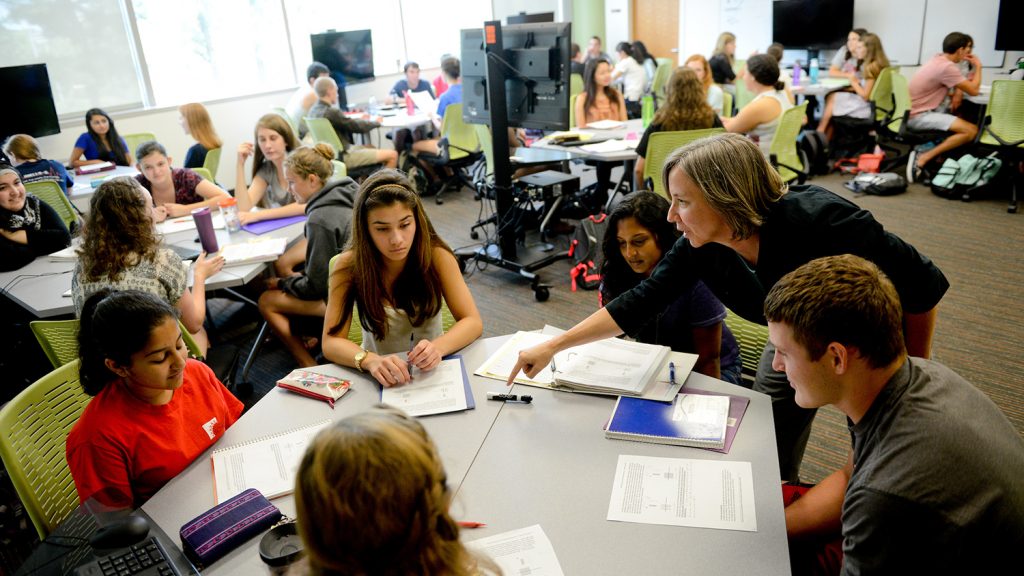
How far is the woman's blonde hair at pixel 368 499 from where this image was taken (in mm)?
806

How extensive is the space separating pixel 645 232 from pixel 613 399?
2.41 feet

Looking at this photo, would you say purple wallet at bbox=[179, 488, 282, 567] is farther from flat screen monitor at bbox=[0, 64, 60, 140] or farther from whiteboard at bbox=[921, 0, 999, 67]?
whiteboard at bbox=[921, 0, 999, 67]

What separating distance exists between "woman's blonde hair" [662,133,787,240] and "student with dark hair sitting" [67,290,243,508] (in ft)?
4.56

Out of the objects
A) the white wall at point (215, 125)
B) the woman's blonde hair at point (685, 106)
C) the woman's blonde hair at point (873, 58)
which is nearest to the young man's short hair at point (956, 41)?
the woman's blonde hair at point (873, 58)

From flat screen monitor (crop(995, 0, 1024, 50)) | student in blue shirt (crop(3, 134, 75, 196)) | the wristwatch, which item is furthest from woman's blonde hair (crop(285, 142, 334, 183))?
flat screen monitor (crop(995, 0, 1024, 50))

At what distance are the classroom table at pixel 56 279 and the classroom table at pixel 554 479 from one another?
3.98 feet

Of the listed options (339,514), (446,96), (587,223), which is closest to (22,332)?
(587,223)

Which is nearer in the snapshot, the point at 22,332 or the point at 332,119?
the point at 22,332

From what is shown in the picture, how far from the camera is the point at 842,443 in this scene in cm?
264

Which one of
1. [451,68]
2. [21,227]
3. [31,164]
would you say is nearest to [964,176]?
[451,68]

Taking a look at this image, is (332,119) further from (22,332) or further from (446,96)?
(22,332)

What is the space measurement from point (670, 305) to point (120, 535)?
5.16 ft

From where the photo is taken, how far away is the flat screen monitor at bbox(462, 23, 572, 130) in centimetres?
376

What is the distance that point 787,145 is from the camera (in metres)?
4.71
